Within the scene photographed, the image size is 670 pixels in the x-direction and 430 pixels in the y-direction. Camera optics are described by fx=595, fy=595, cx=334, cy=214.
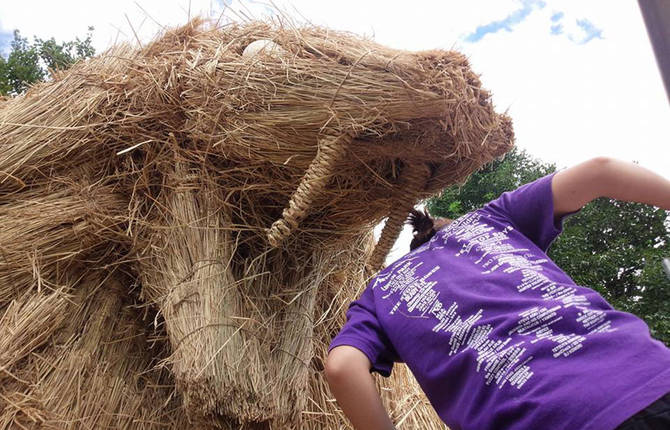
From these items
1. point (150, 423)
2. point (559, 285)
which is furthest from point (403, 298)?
point (150, 423)

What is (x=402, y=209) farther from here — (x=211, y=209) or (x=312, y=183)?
(x=211, y=209)

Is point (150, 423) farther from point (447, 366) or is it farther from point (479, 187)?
point (479, 187)

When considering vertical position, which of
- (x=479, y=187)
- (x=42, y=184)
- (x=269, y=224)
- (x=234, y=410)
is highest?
(x=42, y=184)

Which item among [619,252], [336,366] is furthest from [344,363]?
[619,252]

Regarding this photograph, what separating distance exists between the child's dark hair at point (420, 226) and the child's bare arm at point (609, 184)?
1.16 feet

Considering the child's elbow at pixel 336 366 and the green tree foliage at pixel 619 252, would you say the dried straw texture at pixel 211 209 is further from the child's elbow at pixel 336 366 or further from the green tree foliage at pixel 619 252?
the green tree foliage at pixel 619 252

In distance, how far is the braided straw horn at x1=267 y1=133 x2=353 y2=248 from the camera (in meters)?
1.43

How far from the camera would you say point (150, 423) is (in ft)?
5.82

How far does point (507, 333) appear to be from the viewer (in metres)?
1.04

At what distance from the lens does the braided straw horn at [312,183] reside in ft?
4.70

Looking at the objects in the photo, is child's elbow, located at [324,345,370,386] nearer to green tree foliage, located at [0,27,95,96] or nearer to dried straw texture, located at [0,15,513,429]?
dried straw texture, located at [0,15,513,429]

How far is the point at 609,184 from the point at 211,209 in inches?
40.7

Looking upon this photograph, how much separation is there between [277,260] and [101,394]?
0.64 metres

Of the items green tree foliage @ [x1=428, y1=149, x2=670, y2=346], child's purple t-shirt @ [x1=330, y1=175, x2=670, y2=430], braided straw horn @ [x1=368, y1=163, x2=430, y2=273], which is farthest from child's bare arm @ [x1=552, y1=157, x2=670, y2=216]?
green tree foliage @ [x1=428, y1=149, x2=670, y2=346]
